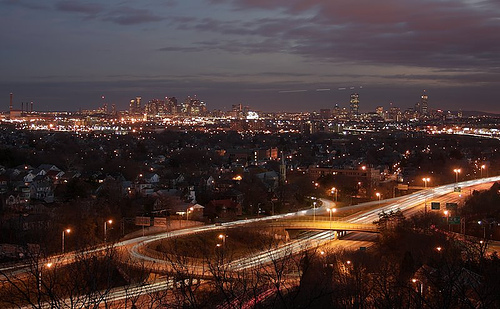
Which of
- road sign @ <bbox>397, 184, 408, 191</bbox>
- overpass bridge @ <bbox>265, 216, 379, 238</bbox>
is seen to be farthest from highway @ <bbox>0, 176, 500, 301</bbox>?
road sign @ <bbox>397, 184, 408, 191</bbox>

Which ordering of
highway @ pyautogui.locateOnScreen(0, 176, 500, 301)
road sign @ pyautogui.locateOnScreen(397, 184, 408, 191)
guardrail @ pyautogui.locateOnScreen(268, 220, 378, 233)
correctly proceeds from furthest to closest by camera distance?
road sign @ pyautogui.locateOnScreen(397, 184, 408, 191) < guardrail @ pyautogui.locateOnScreen(268, 220, 378, 233) < highway @ pyautogui.locateOnScreen(0, 176, 500, 301)

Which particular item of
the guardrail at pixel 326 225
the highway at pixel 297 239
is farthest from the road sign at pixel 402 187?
the guardrail at pixel 326 225

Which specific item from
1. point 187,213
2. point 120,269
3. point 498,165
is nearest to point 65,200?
point 187,213

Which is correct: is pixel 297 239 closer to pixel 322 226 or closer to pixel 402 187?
pixel 322 226

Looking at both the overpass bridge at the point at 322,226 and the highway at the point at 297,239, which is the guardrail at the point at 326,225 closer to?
the overpass bridge at the point at 322,226

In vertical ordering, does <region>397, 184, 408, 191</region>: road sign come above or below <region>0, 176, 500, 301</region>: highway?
below

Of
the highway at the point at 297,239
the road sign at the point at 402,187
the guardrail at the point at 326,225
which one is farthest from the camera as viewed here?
the road sign at the point at 402,187

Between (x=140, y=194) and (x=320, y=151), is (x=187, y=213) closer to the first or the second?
(x=140, y=194)

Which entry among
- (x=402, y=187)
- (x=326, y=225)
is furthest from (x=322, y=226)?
(x=402, y=187)

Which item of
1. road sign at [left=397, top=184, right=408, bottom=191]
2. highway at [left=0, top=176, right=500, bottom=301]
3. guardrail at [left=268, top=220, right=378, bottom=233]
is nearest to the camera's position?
highway at [left=0, top=176, right=500, bottom=301]

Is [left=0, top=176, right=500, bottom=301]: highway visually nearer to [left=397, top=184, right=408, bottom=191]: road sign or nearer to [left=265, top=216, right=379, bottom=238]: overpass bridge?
[left=265, top=216, right=379, bottom=238]: overpass bridge

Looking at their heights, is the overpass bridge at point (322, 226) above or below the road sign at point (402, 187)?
above
